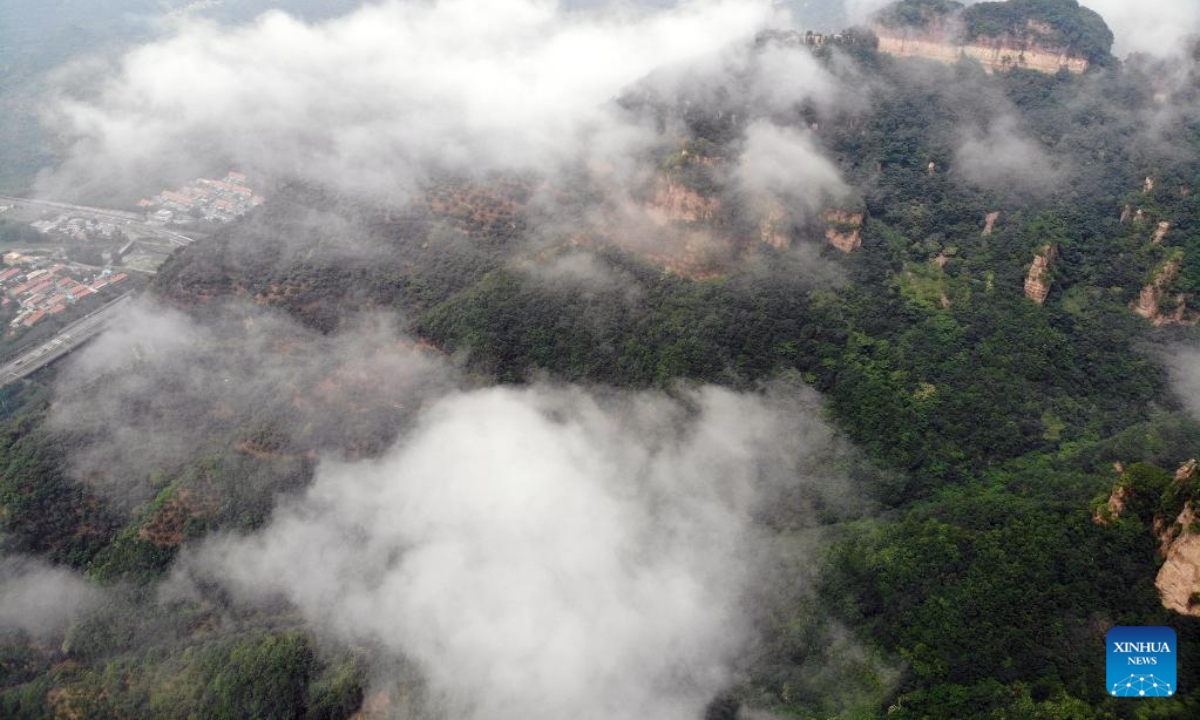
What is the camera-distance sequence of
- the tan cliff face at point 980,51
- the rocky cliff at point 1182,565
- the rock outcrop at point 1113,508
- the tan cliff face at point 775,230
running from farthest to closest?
the tan cliff face at point 980,51 < the tan cliff face at point 775,230 < the rock outcrop at point 1113,508 < the rocky cliff at point 1182,565

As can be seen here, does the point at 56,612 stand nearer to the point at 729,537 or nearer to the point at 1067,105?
the point at 729,537

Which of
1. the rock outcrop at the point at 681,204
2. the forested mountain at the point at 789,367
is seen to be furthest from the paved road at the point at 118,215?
the rock outcrop at the point at 681,204

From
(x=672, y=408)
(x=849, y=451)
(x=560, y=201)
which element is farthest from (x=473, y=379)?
(x=849, y=451)

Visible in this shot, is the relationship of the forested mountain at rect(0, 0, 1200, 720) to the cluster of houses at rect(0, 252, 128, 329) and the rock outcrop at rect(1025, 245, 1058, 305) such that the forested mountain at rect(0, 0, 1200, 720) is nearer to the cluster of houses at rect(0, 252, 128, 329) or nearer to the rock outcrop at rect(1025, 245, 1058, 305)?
the rock outcrop at rect(1025, 245, 1058, 305)

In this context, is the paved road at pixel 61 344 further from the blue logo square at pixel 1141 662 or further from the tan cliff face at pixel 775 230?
the blue logo square at pixel 1141 662

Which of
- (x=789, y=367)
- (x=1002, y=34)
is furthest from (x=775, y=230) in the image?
A: (x=1002, y=34)

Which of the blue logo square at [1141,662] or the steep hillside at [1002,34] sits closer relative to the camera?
the blue logo square at [1141,662]
